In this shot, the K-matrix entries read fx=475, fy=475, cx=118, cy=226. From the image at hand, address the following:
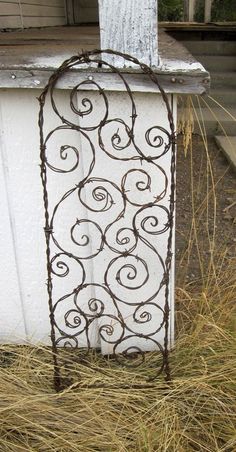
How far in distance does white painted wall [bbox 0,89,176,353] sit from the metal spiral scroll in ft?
0.05

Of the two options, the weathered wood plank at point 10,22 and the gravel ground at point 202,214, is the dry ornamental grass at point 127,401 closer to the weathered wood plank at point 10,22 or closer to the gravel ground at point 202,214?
the gravel ground at point 202,214

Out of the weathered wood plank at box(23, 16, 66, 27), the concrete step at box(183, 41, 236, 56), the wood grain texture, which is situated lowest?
the concrete step at box(183, 41, 236, 56)

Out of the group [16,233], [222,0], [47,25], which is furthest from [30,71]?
[222,0]

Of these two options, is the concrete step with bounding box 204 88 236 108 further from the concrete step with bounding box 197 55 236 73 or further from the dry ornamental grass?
the dry ornamental grass

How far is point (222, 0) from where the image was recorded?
7773mm

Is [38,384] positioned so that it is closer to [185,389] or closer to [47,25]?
[185,389]

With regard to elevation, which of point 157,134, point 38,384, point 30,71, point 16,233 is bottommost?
point 38,384

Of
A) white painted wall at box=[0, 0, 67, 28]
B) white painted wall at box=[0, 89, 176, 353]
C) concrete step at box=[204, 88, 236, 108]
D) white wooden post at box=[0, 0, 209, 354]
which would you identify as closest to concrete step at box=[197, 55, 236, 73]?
concrete step at box=[204, 88, 236, 108]

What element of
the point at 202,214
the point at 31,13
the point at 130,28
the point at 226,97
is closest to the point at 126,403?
the point at 130,28

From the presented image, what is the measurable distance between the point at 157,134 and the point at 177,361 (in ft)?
2.76

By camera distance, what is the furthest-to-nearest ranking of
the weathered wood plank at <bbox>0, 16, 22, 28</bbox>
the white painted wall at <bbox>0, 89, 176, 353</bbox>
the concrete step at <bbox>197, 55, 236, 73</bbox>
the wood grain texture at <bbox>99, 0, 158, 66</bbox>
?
the concrete step at <bbox>197, 55, 236, 73</bbox>
the weathered wood plank at <bbox>0, 16, 22, 28</bbox>
the white painted wall at <bbox>0, 89, 176, 353</bbox>
the wood grain texture at <bbox>99, 0, 158, 66</bbox>

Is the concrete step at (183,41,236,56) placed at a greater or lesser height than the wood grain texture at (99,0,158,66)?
lesser

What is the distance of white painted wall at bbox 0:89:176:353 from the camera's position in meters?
1.45

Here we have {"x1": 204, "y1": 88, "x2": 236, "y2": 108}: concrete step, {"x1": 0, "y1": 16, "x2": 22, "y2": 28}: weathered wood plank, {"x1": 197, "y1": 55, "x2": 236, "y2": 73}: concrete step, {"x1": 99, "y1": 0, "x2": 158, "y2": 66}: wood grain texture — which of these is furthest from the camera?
{"x1": 197, "y1": 55, "x2": 236, "y2": 73}: concrete step
